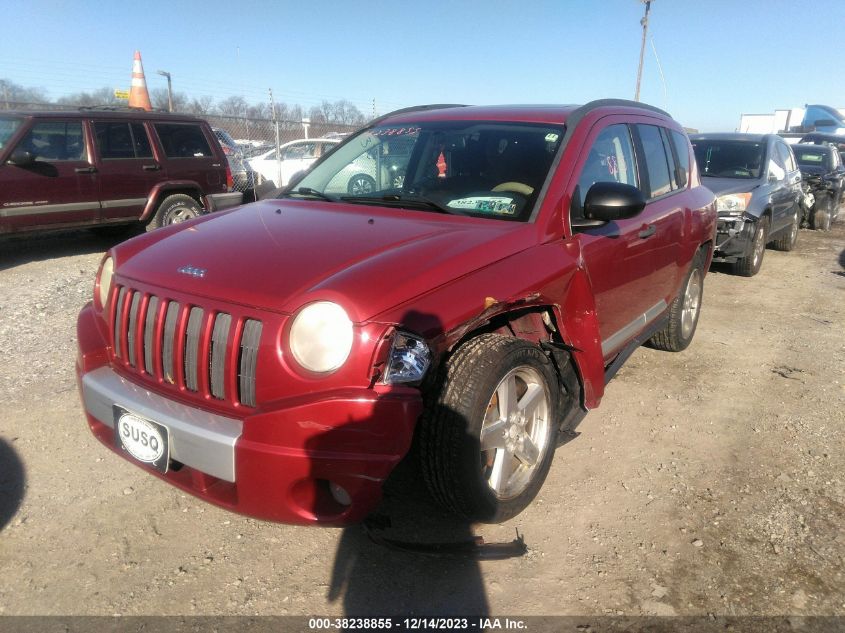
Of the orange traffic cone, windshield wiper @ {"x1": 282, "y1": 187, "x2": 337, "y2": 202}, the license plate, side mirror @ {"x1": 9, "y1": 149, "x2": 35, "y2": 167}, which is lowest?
the license plate

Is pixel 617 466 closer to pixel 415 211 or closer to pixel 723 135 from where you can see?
pixel 415 211

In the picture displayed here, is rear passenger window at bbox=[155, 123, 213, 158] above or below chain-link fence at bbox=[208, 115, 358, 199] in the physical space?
above

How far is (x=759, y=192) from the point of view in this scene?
8.16 m

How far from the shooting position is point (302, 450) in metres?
2.17

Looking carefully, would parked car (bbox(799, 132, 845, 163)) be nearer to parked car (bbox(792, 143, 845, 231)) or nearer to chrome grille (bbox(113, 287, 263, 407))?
parked car (bbox(792, 143, 845, 231))

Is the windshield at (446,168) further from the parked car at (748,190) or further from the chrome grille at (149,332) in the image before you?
the parked car at (748,190)

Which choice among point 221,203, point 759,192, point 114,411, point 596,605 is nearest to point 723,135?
point 759,192

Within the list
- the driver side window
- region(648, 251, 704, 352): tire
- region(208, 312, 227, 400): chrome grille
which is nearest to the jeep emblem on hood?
region(208, 312, 227, 400): chrome grille

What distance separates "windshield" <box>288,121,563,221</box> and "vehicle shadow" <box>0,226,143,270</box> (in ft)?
19.0

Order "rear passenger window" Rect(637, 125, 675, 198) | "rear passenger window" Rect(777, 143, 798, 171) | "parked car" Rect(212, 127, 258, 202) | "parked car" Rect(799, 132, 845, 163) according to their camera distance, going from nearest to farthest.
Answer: "rear passenger window" Rect(637, 125, 675, 198) → "rear passenger window" Rect(777, 143, 798, 171) → "parked car" Rect(212, 127, 258, 202) → "parked car" Rect(799, 132, 845, 163)

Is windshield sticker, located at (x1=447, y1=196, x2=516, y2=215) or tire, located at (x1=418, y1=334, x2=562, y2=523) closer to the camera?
tire, located at (x1=418, y1=334, x2=562, y2=523)

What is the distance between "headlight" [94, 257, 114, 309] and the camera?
9.56 feet

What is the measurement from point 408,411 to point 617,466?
1.75 metres

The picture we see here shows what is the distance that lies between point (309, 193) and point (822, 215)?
12566mm
